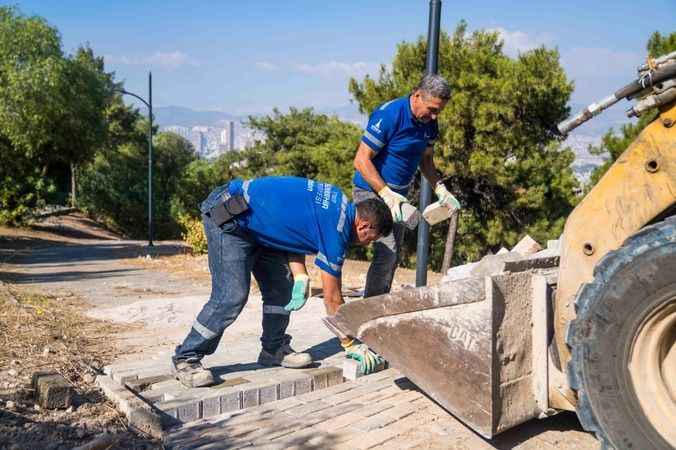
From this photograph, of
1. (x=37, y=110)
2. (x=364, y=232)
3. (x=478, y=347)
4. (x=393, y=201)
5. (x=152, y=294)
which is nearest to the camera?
(x=478, y=347)

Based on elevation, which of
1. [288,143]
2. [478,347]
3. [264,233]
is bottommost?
[478,347]

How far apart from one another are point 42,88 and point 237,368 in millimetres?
17211

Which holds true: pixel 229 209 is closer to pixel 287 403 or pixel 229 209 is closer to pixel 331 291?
pixel 331 291

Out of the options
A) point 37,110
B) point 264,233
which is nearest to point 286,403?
point 264,233

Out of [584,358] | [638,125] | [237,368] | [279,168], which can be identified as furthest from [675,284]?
[279,168]

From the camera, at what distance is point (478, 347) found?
3211mm

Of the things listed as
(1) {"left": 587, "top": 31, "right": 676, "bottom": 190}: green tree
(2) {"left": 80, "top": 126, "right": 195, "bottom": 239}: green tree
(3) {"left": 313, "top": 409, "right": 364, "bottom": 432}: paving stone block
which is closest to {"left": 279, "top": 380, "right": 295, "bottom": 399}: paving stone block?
(3) {"left": 313, "top": 409, "right": 364, "bottom": 432}: paving stone block

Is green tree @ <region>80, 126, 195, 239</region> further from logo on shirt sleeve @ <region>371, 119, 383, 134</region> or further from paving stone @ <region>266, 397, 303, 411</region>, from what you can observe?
paving stone @ <region>266, 397, 303, 411</region>

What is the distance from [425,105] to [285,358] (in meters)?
1.97

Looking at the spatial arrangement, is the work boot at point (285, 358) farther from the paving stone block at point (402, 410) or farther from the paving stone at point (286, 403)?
the paving stone block at point (402, 410)

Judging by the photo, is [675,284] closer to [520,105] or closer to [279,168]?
[520,105]

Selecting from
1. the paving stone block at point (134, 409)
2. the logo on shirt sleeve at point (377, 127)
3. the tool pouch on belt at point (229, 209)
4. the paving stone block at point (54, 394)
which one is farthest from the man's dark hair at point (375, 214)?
the paving stone block at point (54, 394)

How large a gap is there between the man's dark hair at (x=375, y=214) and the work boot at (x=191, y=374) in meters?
1.35

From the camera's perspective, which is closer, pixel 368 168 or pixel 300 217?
pixel 300 217
